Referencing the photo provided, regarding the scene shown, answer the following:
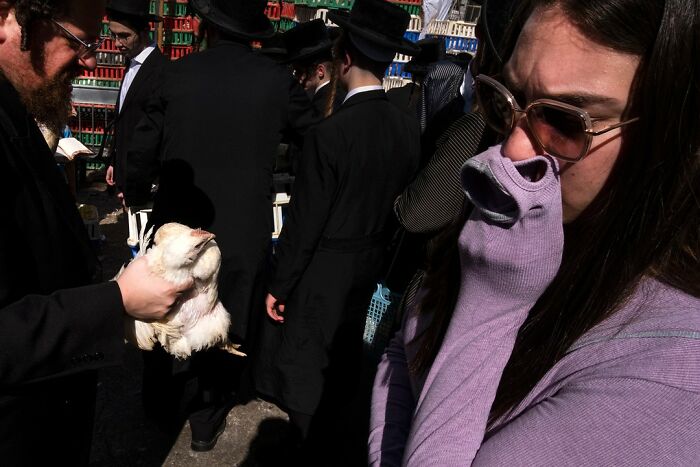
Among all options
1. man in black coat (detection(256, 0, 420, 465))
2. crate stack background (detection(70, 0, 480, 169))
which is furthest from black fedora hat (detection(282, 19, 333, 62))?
crate stack background (detection(70, 0, 480, 169))

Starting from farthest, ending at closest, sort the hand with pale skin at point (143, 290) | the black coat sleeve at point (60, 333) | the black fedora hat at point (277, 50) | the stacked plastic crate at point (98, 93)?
the stacked plastic crate at point (98, 93), the black fedora hat at point (277, 50), the hand with pale skin at point (143, 290), the black coat sleeve at point (60, 333)

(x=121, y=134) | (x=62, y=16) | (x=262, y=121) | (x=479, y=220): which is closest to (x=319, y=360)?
(x=262, y=121)

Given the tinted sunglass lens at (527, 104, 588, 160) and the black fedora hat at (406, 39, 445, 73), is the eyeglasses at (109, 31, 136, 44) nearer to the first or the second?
the black fedora hat at (406, 39, 445, 73)

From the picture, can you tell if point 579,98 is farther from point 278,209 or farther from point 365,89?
point 278,209

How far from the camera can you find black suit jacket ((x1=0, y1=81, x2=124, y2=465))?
4.39 feet

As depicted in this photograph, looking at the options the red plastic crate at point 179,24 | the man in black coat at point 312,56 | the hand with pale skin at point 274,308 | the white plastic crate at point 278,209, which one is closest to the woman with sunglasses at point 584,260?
the hand with pale skin at point 274,308

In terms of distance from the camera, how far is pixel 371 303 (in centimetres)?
322

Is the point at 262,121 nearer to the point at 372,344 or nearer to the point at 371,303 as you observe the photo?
the point at 371,303

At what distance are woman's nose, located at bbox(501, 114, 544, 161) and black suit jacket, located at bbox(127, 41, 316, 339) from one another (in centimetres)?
245

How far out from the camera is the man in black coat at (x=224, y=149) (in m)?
3.09

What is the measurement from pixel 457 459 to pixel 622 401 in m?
0.28

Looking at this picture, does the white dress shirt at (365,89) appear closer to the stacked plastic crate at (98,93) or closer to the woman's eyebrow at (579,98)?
the woman's eyebrow at (579,98)

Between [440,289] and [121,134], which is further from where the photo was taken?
[121,134]

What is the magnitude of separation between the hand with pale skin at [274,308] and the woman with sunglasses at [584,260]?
2.17 metres
